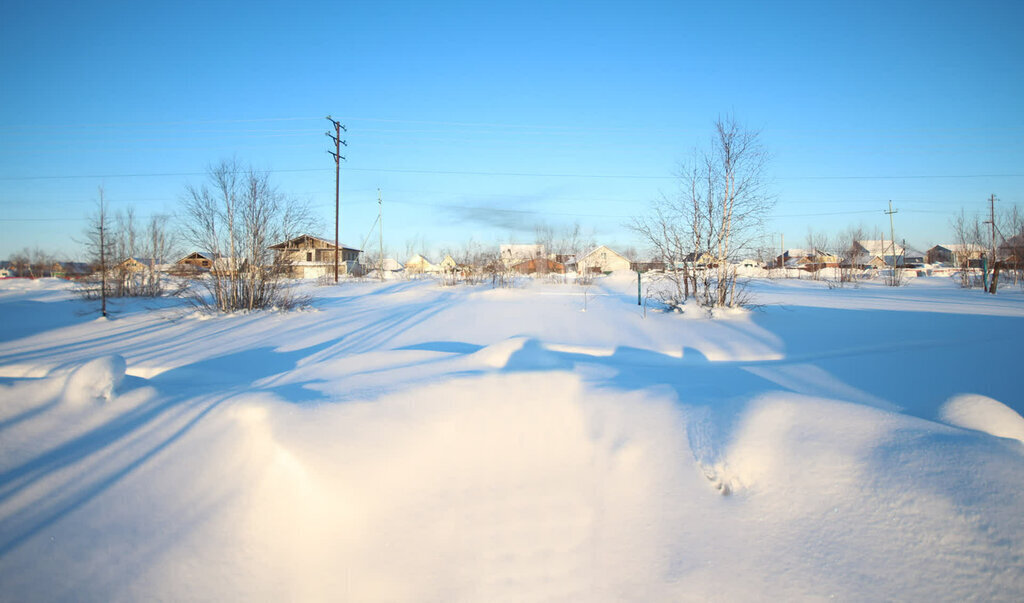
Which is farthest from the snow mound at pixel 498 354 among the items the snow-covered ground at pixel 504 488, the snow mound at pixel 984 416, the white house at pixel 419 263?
the white house at pixel 419 263

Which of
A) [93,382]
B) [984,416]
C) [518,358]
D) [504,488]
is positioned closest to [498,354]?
[518,358]

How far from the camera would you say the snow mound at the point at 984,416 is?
9.84 ft

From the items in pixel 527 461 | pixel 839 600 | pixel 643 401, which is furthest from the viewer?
pixel 643 401

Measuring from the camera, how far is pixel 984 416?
122 inches

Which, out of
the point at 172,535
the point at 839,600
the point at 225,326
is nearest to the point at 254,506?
the point at 172,535

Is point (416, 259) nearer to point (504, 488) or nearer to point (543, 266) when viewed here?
point (543, 266)

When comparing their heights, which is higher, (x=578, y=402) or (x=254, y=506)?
(x=578, y=402)

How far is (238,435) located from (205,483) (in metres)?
0.41

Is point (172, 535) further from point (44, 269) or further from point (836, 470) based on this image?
point (44, 269)

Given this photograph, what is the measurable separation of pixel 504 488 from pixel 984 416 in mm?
3570

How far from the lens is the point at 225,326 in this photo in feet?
32.3

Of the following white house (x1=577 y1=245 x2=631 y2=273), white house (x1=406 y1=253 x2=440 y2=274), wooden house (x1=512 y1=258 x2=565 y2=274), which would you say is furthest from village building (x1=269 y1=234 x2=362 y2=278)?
white house (x1=577 y1=245 x2=631 y2=273)

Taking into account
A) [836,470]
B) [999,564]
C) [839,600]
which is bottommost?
[839,600]

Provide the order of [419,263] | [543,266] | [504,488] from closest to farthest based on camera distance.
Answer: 1. [504,488]
2. [543,266]
3. [419,263]
